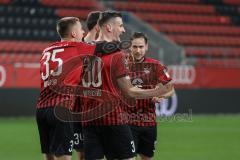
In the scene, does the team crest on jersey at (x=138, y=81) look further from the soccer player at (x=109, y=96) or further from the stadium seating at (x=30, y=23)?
the stadium seating at (x=30, y=23)

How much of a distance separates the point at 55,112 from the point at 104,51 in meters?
Answer: 1.09

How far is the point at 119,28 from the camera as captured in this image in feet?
21.3

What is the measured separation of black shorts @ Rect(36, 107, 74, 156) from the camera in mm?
7129

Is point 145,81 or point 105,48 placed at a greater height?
point 105,48

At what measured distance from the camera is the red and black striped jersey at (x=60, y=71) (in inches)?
273

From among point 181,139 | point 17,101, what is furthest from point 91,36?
point 17,101

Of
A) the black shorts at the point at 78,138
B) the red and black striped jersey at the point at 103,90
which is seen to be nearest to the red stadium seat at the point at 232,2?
the black shorts at the point at 78,138

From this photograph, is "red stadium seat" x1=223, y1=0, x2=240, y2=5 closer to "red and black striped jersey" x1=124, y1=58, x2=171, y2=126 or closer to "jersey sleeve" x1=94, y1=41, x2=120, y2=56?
"red and black striped jersey" x1=124, y1=58, x2=171, y2=126

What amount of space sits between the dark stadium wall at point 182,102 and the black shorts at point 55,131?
1150 centimetres

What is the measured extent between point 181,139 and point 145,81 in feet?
21.2

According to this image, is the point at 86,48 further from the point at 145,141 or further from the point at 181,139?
the point at 181,139

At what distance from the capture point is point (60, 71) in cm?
708

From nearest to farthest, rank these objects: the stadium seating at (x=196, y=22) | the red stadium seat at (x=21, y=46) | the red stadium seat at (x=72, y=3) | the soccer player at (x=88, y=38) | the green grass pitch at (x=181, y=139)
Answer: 1. the soccer player at (x=88, y=38)
2. the green grass pitch at (x=181, y=139)
3. the red stadium seat at (x=21, y=46)
4. the red stadium seat at (x=72, y=3)
5. the stadium seating at (x=196, y=22)

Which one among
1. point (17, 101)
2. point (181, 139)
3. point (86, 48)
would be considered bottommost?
point (181, 139)
